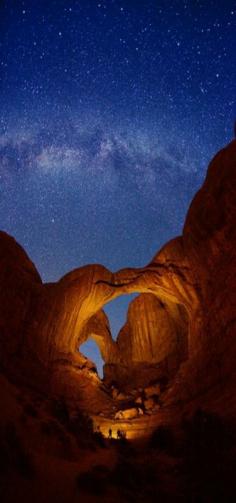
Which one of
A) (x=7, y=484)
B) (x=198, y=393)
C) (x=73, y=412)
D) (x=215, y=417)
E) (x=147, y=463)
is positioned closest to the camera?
(x=7, y=484)

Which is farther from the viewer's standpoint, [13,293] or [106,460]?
[13,293]

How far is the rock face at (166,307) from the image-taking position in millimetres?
14828

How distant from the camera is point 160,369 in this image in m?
24.0

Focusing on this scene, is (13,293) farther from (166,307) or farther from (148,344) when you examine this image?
(148,344)

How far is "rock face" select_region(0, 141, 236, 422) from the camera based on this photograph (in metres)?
14.8

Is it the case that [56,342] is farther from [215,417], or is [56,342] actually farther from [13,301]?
[215,417]

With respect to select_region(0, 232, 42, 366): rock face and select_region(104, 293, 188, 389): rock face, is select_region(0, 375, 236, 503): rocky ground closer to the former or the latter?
select_region(0, 232, 42, 366): rock face

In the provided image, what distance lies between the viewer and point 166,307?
2628cm

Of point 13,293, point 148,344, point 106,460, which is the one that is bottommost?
point 106,460

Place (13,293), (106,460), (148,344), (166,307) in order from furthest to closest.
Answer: (148,344), (166,307), (13,293), (106,460)

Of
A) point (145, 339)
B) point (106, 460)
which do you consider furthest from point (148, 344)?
point (106, 460)

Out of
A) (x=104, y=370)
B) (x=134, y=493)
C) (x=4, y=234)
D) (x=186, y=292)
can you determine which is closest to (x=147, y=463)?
→ (x=134, y=493)

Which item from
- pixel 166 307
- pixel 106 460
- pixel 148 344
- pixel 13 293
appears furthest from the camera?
pixel 148 344

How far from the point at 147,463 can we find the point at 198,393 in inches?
192
